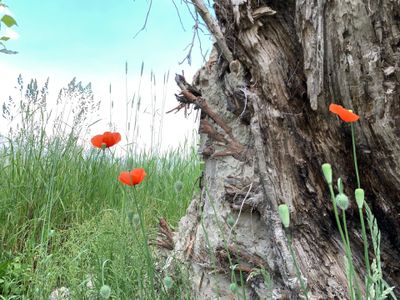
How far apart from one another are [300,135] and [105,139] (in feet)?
2.35

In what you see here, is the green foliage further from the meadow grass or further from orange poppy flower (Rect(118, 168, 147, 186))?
orange poppy flower (Rect(118, 168, 147, 186))

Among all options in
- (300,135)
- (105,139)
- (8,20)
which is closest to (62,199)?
(8,20)

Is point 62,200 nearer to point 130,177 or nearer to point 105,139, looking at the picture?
point 105,139

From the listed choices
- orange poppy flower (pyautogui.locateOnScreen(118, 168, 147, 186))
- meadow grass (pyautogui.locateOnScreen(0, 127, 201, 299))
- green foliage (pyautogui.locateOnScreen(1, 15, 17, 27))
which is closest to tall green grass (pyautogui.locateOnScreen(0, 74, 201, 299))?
meadow grass (pyautogui.locateOnScreen(0, 127, 201, 299))

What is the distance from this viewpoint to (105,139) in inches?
70.9

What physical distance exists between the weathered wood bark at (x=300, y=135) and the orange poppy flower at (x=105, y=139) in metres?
0.46

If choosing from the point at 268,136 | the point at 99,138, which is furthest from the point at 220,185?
the point at 99,138

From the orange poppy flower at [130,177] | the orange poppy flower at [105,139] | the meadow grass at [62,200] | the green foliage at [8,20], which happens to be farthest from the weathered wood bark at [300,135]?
the green foliage at [8,20]

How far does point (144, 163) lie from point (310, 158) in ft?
9.90

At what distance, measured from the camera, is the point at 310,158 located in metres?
1.84

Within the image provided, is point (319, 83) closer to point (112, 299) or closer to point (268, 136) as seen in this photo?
point (268, 136)

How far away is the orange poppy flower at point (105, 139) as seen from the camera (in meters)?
1.79

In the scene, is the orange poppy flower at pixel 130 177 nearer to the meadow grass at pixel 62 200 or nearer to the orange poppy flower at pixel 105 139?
the orange poppy flower at pixel 105 139

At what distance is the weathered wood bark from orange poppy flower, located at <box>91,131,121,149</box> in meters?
0.46
